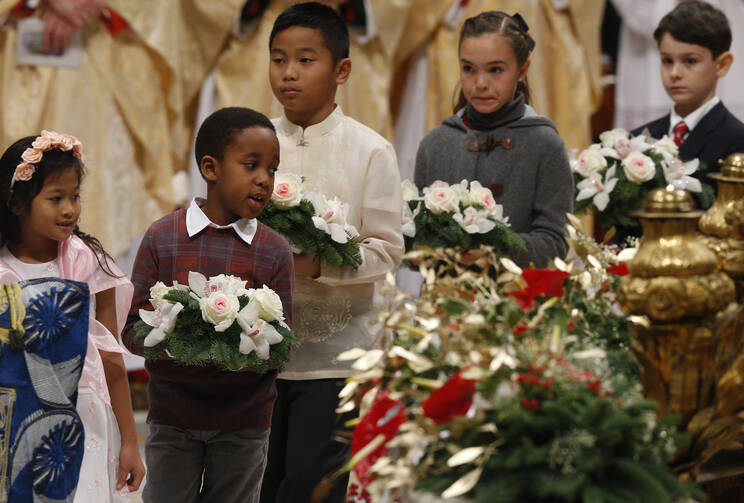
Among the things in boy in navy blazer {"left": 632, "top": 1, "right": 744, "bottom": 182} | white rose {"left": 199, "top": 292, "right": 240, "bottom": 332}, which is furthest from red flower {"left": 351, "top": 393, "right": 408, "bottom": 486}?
boy in navy blazer {"left": 632, "top": 1, "right": 744, "bottom": 182}

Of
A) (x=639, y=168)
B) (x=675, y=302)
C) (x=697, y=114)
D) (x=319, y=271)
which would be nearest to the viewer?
(x=675, y=302)

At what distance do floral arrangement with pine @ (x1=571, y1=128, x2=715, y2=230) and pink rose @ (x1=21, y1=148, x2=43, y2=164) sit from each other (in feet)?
6.19

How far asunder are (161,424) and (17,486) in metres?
0.60

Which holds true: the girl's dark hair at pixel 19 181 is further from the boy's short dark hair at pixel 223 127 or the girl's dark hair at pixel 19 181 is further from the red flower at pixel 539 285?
the red flower at pixel 539 285

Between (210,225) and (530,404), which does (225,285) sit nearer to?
(210,225)

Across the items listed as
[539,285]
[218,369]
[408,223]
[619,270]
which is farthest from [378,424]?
[408,223]

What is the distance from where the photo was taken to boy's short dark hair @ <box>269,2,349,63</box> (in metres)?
3.41

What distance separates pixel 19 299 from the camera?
234 centimetres

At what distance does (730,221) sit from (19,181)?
172cm

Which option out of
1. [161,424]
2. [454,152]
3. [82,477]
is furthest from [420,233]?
[82,477]

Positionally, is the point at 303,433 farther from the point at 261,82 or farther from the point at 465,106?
the point at 261,82

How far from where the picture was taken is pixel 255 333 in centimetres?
270

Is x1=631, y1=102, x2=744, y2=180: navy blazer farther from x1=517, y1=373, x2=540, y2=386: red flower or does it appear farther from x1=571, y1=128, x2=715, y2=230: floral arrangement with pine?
x1=517, y1=373, x2=540, y2=386: red flower

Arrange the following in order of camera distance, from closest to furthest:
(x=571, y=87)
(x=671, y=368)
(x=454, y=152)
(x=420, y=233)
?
(x=671, y=368) < (x=420, y=233) < (x=454, y=152) < (x=571, y=87)
